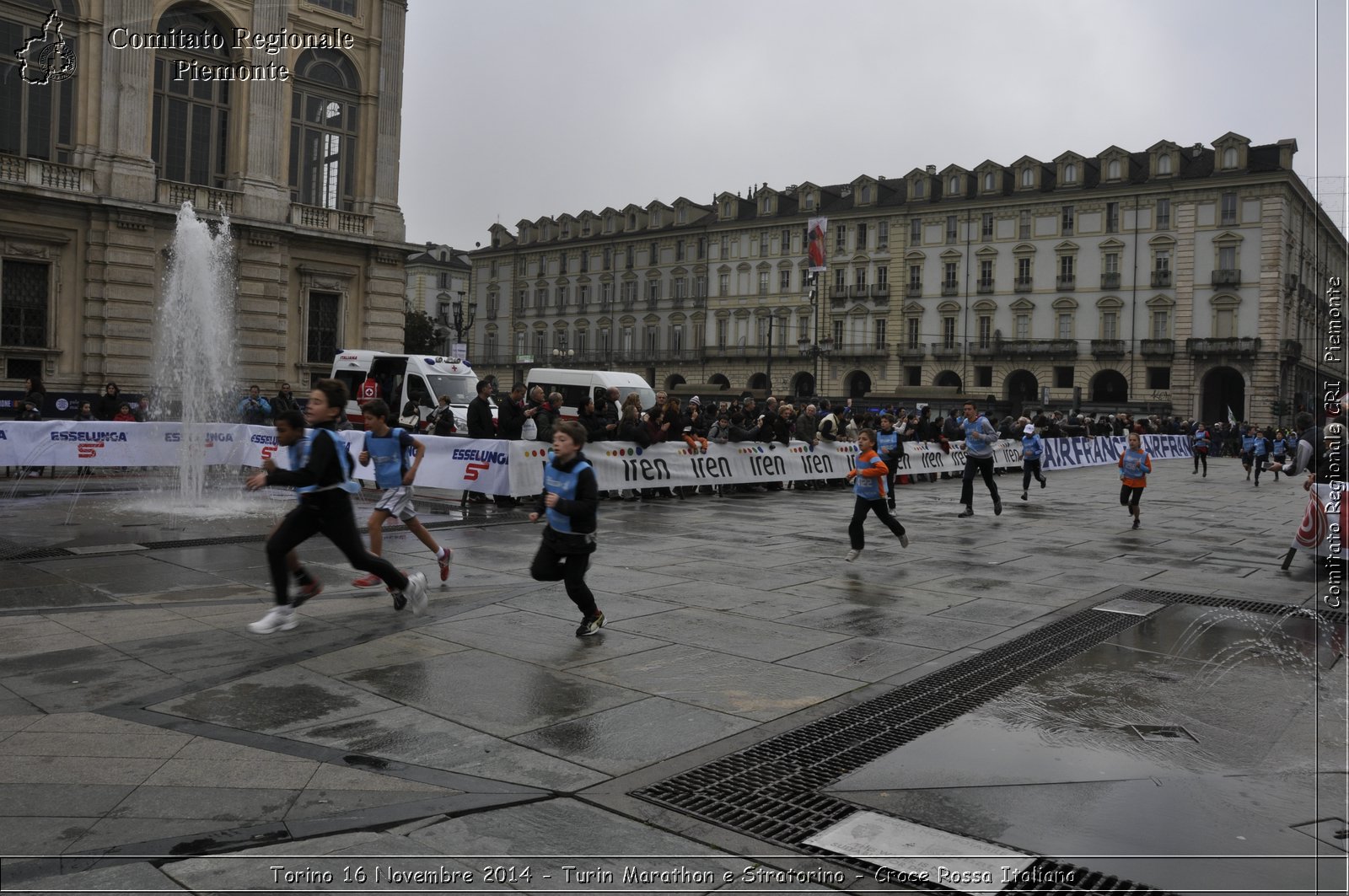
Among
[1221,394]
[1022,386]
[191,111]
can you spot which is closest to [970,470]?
[191,111]

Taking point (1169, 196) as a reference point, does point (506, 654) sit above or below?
below

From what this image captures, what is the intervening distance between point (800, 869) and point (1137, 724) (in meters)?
2.89

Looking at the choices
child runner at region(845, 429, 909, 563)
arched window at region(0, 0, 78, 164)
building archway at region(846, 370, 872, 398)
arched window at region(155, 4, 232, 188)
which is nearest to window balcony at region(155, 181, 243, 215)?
arched window at region(155, 4, 232, 188)

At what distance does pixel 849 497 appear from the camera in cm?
2052

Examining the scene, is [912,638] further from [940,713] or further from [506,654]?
[506,654]

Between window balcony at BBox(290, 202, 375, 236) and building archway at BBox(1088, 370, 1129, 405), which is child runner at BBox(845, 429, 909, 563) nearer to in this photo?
window balcony at BBox(290, 202, 375, 236)

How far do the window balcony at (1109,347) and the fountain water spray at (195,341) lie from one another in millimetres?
56058

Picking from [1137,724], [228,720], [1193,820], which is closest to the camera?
[1193,820]

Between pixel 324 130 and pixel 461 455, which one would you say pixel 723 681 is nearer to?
pixel 461 455

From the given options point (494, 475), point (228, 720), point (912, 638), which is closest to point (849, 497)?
point (494, 475)

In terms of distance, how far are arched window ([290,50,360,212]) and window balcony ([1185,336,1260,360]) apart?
175 feet

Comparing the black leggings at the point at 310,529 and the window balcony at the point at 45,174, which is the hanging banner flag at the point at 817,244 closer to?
the window balcony at the point at 45,174

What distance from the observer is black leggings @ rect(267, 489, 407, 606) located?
7.54 metres

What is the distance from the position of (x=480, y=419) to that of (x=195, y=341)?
6.03m
